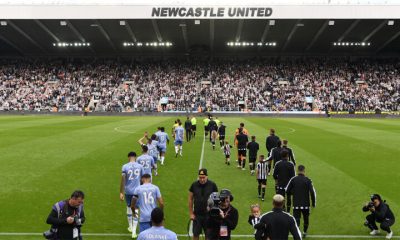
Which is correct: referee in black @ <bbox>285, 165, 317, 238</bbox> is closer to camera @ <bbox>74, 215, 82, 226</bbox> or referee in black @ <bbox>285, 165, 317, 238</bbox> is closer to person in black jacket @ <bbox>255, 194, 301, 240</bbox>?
person in black jacket @ <bbox>255, 194, 301, 240</bbox>

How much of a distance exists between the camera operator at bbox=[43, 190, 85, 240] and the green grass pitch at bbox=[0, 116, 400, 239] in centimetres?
304

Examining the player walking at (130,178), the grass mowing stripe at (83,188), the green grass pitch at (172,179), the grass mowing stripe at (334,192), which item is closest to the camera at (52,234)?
the green grass pitch at (172,179)

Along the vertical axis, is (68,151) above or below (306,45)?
below

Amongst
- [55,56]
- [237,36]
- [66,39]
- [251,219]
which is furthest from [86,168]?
[55,56]

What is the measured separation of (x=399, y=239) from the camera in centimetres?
990

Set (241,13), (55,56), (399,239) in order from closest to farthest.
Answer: (399,239) < (241,13) < (55,56)

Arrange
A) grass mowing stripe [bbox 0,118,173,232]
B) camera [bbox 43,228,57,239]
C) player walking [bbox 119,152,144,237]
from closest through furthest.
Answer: camera [bbox 43,228,57,239]
player walking [bbox 119,152,144,237]
grass mowing stripe [bbox 0,118,173,232]

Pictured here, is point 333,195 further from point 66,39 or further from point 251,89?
point 66,39

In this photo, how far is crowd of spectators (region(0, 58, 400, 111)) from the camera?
66.1 meters

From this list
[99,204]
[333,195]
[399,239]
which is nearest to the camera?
[399,239]

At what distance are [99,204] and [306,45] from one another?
219 ft

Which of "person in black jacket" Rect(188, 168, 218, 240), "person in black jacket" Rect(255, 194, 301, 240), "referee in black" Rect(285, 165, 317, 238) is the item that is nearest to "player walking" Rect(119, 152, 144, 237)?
"person in black jacket" Rect(188, 168, 218, 240)

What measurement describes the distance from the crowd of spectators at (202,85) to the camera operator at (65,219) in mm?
56917

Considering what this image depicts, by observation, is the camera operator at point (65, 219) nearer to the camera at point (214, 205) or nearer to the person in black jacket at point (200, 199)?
the camera at point (214, 205)
